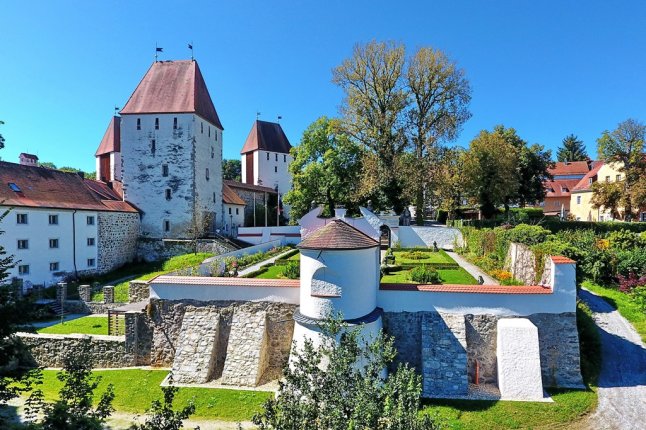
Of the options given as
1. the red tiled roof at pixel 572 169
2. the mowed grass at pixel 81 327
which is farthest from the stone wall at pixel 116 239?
the red tiled roof at pixel 572 169

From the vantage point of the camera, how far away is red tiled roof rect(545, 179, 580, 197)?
5134 cm

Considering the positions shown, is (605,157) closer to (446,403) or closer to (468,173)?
(468,173)

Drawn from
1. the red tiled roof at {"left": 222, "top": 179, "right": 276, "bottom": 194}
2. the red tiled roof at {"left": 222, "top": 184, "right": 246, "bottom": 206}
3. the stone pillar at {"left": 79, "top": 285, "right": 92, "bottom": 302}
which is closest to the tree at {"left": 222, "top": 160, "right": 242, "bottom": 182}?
the red tiled roof at {"left": 222, "top": 179, "right": 276, "bottom": 194}

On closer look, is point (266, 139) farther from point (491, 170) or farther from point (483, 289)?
point (483, 289)

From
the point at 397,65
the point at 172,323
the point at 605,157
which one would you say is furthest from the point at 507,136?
the point at 172,323

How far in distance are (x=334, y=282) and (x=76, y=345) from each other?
32.6 feet

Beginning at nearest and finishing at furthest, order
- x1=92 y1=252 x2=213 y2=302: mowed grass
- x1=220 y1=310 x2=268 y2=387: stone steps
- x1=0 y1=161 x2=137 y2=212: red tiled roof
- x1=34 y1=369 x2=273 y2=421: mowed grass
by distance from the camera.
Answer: x1=34 y1=369 x2=273 y2=421: mowed grass < x1=220 y1=310 x2=268 y2=387: stone steps < x1=0 y1=161 x2=137 y2=212: red tiled roof < x1=92 y1=252 x2=213 y2=302: mowed grass

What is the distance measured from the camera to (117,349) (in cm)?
1277

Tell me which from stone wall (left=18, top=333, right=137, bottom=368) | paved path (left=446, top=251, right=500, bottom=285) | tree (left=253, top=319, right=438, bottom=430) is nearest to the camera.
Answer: tree (left=253, top=319, right=438, bottom=430)

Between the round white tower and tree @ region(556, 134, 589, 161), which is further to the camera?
tree @ region(556, 134, 589, 161)

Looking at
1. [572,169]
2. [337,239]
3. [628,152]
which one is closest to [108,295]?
[337,239]

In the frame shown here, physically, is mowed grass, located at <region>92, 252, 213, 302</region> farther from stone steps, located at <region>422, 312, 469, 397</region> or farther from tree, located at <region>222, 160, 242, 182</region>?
tree, located at <region>222, 160, 242, 182</region>

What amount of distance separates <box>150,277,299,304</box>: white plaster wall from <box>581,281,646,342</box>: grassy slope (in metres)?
13.1

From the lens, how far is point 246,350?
→ 1161 centimetres
